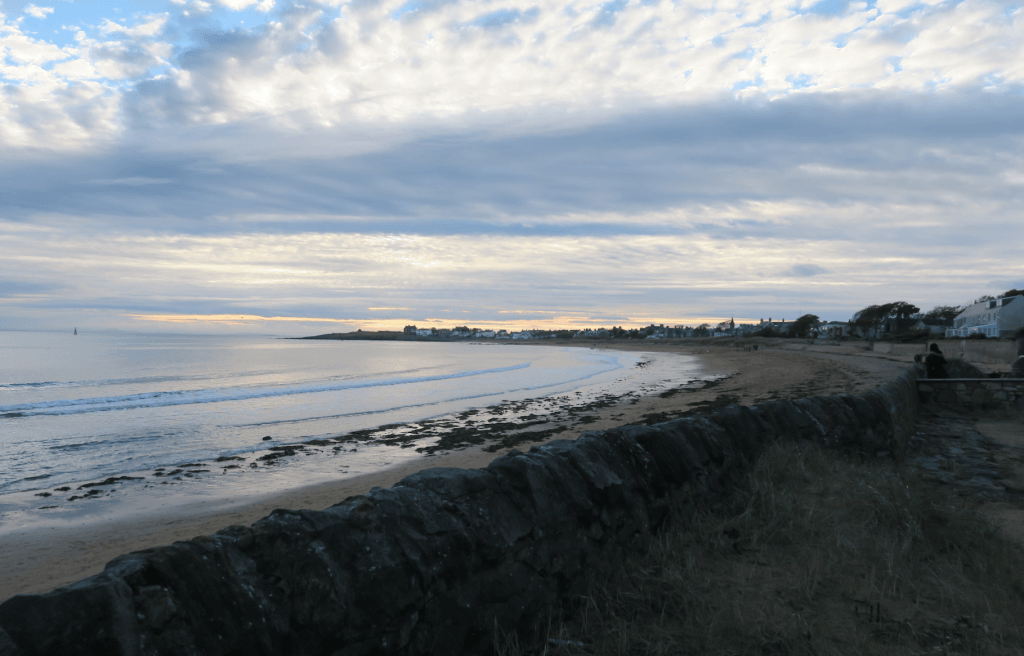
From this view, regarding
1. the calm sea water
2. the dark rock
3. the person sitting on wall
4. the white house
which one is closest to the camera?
the dark rock

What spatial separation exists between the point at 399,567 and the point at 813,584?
8.01 feet

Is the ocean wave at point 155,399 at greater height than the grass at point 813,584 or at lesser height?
lesser

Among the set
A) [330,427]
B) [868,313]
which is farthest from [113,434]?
[868,313]

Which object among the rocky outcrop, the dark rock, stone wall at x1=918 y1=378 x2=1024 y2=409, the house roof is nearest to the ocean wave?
the rocky outcrop

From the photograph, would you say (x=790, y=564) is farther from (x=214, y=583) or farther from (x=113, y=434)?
(x=113, y=434)

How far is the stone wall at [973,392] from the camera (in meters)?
11.5

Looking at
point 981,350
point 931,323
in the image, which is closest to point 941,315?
point 931,323

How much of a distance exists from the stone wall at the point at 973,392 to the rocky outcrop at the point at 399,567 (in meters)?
11.6

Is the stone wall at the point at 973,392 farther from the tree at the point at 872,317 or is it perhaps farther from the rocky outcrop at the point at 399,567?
the tree at the point at 872,317

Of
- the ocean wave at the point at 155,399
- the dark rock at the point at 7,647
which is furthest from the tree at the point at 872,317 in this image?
the dark rock at the point at 7,647

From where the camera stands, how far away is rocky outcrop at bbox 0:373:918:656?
1.74 metres

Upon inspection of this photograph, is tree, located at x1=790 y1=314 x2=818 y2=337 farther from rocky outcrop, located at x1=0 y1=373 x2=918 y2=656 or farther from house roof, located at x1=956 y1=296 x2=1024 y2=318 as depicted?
rocky outcrop, located at x1=0 y1=373 x2=918 y2=656

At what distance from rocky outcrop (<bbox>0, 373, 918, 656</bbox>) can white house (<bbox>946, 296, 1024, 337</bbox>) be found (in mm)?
57669

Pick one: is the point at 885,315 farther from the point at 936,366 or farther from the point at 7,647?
the point at 7,647
